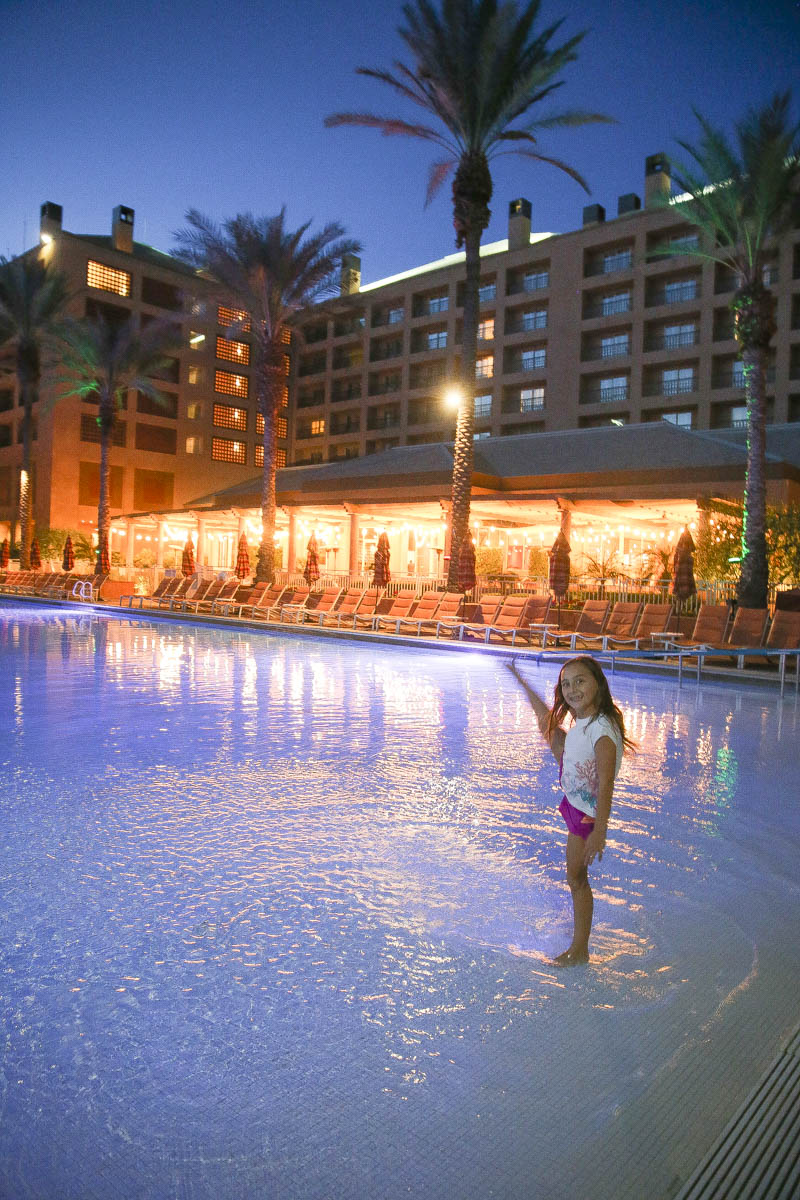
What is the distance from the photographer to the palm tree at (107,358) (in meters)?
34.8

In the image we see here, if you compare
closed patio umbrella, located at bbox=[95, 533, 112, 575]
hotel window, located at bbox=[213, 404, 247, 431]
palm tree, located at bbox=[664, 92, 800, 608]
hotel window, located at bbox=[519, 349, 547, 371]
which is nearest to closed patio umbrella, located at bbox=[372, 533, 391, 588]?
palm tree, located at bbox=[664, 92, 800, 608]

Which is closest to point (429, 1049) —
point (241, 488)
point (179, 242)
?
point (179, 242)

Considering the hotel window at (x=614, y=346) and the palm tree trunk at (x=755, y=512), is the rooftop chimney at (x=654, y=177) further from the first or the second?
the palm tree trunk at (x=755, y=512)

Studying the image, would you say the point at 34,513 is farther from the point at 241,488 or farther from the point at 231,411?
the point at 241,488

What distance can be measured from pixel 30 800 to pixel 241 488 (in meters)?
27.5

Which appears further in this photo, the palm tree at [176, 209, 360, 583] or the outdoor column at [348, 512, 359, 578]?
the outdoor column at [348, 512, 359, 578]

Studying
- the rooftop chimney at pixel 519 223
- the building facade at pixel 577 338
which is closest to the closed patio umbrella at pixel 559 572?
the building facade at pixel 577 338

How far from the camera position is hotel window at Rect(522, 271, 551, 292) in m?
47.2

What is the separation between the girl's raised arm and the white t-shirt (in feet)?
0.48

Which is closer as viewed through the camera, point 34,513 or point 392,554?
point 392,554

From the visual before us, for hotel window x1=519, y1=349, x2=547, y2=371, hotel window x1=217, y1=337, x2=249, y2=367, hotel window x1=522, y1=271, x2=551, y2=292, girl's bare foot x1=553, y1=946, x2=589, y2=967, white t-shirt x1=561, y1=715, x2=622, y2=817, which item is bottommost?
girl's bare foot x1=553, y1=946, x2=589, y2=967

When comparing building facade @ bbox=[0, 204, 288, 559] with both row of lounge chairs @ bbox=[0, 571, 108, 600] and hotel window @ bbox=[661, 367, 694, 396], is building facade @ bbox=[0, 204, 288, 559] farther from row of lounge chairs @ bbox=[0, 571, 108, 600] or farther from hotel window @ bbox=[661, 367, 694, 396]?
hotel window @ bbox=[661, 367, 694, 396]

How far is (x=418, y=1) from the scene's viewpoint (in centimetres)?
1852

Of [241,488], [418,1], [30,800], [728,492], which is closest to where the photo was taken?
[30,800]
